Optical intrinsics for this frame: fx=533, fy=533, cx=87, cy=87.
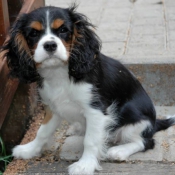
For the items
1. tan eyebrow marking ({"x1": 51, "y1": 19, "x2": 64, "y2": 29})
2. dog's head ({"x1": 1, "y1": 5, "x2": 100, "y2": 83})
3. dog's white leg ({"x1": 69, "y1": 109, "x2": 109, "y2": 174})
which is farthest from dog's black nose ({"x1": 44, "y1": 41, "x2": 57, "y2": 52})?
dog's white leg ({"x1": 69, "y1": 109, "x2": 109, "y2": 174})

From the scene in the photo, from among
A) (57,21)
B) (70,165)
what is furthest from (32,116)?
(57,21)

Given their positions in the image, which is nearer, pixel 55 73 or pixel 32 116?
pixel 55 73

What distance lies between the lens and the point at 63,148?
4266 mm

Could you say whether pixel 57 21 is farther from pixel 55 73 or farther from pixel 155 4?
pixel 155 4

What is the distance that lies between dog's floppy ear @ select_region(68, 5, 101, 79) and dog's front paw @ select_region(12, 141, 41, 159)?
0.76 meters

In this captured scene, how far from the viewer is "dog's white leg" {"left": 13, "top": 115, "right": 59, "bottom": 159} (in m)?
4.18

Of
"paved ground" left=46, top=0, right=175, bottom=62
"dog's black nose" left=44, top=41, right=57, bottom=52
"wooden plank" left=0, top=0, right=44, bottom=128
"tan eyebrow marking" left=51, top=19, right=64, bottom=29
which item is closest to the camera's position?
"dog's black nose" left=44, top=41, right=57, bottom=52

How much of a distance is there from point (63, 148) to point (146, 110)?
73 centimetres

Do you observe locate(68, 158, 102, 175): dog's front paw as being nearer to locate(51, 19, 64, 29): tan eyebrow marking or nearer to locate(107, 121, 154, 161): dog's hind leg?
locate(107, 121, 154, 161): dog's hind leg

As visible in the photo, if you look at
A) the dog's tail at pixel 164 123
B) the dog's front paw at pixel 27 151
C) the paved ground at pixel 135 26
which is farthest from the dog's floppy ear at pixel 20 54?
the paved ground at pixel 135 26

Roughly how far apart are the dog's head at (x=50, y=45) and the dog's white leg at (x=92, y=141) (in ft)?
1.15

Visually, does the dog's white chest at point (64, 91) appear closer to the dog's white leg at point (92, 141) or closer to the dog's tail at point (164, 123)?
the dog's white leg at point (92, 141)

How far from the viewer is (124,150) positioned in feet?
13.4

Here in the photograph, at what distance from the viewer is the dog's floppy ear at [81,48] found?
3721 millimetres
